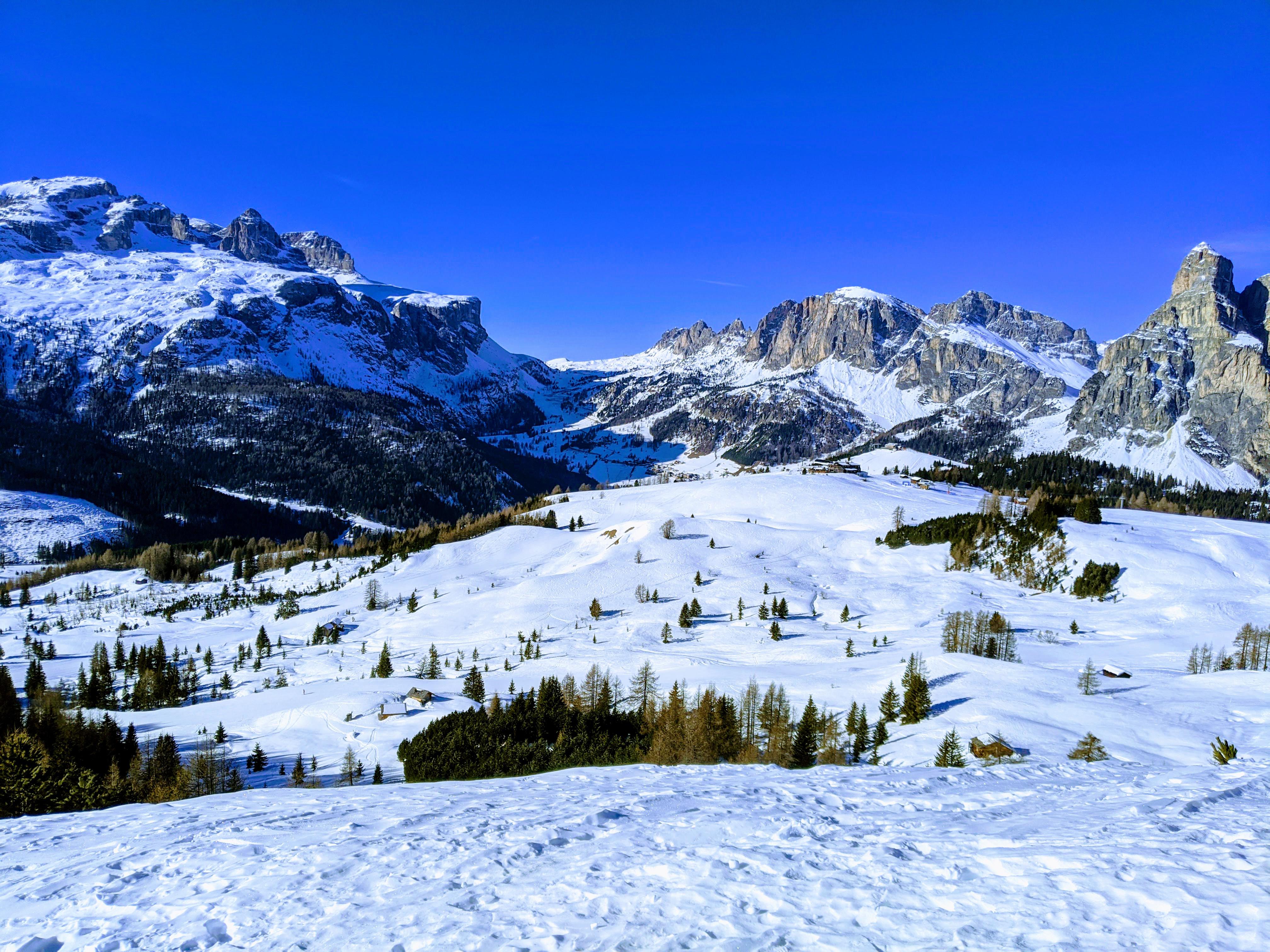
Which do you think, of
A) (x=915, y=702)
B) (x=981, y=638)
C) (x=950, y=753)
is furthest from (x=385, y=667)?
(x=981, y=638)

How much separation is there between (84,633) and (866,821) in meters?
172

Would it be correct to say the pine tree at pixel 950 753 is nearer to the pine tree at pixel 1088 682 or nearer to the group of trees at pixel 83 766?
the pine tree at pixel 1088 682

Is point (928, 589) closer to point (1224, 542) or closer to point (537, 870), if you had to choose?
point (1224, 542)

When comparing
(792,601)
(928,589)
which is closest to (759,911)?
(792,601)

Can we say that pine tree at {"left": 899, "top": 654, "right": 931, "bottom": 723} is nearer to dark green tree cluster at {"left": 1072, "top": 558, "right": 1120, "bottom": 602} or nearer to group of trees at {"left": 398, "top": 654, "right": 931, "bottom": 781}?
group of trees at {"left": 398, "top": 654, "right": 931, "bottom": 781}

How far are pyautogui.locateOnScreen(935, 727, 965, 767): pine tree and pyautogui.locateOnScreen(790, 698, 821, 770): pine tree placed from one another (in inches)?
343

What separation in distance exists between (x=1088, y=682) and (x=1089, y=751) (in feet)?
76.4

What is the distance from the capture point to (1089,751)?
39219 millimetres

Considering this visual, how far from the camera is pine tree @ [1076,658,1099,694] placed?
57.3 metres

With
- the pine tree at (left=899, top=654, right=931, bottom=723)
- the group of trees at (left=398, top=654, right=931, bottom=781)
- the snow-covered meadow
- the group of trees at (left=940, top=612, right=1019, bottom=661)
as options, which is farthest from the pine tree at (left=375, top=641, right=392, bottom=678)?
the group of trees at (left=940, top=612, right=1019, bottom=661)

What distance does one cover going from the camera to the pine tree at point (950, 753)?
1577 inches

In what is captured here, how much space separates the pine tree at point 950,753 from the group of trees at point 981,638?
31.9 metres

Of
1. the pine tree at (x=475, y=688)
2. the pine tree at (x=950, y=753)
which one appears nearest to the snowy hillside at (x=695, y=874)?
the pine tree at (x=950, y=753)

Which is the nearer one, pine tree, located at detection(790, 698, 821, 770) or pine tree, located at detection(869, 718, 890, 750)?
pine tree, located at detection(790, 698, 821, 770)
